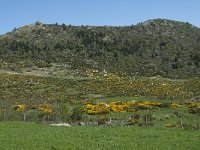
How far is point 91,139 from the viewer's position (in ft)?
101

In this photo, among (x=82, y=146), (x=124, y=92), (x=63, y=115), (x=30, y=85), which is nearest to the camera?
(x=82, y=146)

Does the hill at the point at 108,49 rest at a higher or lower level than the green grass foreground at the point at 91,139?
higher

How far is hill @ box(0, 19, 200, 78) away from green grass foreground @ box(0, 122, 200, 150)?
315ft

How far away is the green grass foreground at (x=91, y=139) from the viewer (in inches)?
1081

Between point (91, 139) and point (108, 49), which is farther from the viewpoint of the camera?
point (108, 49)

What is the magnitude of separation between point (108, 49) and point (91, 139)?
460ft

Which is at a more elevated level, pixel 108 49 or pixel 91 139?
pixel 108 49

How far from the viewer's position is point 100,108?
188 ft

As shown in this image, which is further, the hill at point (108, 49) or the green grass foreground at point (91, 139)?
the hill at point (108, 49)

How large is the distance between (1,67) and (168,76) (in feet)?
172

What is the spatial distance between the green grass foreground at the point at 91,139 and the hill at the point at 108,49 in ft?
315

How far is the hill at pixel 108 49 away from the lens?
14525 centimetres

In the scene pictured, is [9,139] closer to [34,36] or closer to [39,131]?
[39,131]

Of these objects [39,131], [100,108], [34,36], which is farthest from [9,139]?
[34,36]
